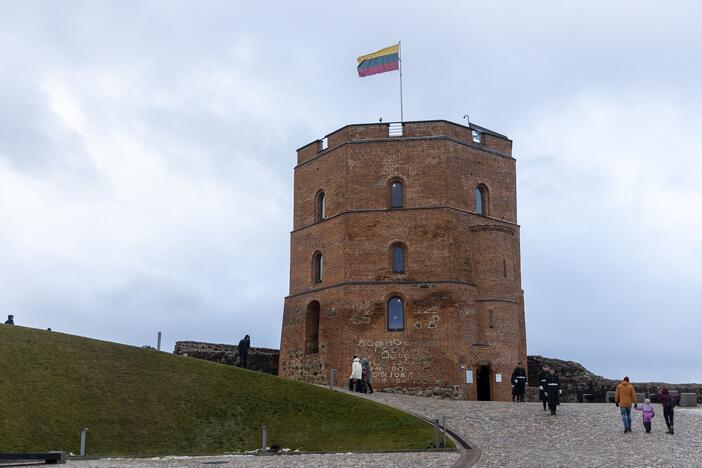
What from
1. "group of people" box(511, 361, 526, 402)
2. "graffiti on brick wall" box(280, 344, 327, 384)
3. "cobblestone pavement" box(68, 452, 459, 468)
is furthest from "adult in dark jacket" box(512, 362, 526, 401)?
"cobblestone pavement" box(68, 452, 459, 468)

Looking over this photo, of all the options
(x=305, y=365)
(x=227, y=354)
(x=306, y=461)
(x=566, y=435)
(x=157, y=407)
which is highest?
(x=227, y=354)

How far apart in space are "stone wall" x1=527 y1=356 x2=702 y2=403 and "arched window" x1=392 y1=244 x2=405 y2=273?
7329 millimetres

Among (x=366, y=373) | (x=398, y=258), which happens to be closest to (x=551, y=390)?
(x=366, y=373)

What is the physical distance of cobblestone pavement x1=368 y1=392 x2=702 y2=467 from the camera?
60.4ft

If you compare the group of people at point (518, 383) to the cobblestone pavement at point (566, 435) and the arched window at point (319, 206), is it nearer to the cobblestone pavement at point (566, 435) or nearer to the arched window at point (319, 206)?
the cobblestone pavement at point (566, 435)

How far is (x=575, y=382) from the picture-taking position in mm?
38625

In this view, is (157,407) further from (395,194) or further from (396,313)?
(395,194)

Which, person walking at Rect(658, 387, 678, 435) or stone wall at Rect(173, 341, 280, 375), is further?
stone wall at Rect(173, 341, 280, 375)

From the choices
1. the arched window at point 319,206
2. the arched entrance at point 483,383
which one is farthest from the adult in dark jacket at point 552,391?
the arched window at point 319,206

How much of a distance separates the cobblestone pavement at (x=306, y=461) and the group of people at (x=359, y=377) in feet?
33.7

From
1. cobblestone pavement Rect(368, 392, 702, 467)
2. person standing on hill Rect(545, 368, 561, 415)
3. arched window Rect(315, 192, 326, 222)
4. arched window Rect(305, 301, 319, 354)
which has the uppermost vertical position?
arched window Rect(315, 192, 326, 222)

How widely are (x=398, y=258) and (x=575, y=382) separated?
10000 millimetres

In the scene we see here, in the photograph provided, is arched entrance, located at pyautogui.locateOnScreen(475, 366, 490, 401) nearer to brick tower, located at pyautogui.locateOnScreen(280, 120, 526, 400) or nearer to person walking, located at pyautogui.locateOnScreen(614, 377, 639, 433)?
brick tower, located at pyautogui.locateOnScreen(280, 120, 526, 400)

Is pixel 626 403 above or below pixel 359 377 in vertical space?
below
